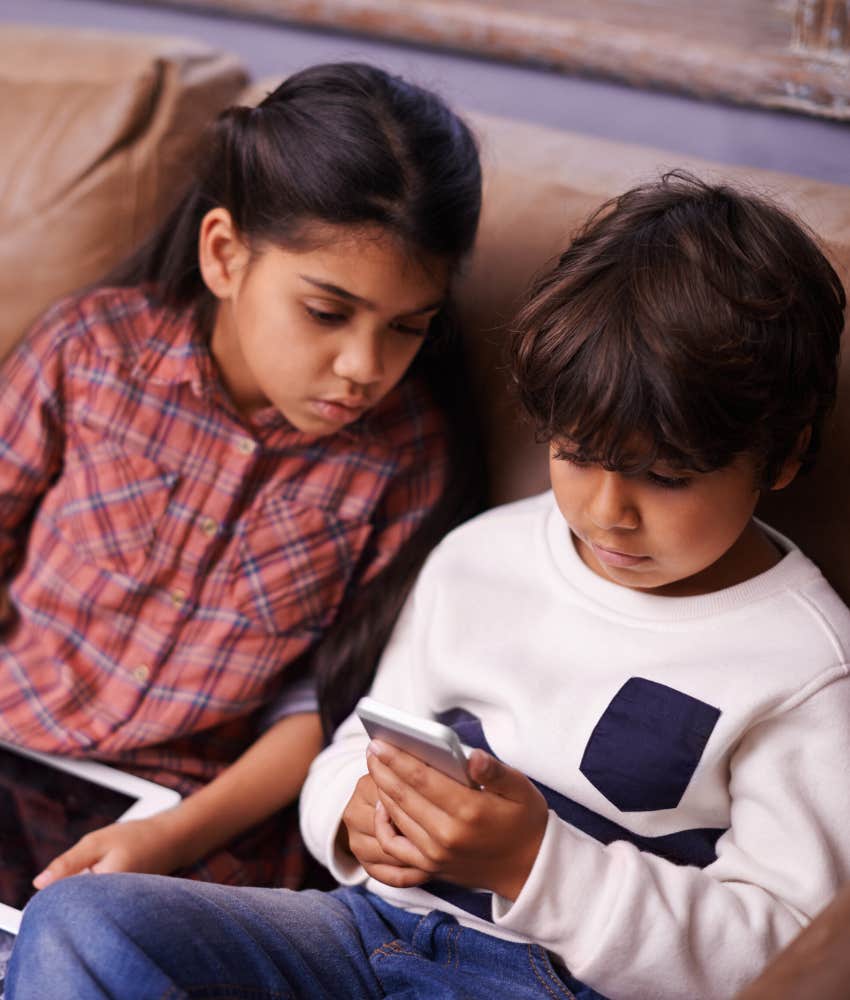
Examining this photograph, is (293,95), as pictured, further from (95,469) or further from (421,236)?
(95,469)

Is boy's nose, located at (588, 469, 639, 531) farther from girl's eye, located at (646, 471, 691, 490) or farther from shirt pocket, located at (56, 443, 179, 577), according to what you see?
shirt pocket, located at (56, 443, 179, 577)

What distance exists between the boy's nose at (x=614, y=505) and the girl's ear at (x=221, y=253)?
1.51 feet

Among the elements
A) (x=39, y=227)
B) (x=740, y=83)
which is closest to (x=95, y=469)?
(x=39, y=227)

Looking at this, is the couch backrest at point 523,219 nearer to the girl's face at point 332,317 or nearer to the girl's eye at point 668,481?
the girl's face at point 332,317

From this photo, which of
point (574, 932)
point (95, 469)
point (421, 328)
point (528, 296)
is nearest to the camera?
point (574, 932)

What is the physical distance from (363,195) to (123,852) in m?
0.61

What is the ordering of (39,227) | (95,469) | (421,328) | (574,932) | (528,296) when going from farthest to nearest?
(39,227), (95,469), (421,328), (528,296), (574,932)

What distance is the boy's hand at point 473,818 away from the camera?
2.77ft

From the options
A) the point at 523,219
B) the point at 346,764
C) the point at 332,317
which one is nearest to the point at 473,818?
the point at 346,764

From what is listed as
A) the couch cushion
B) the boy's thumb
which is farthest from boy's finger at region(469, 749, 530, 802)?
the couch cushion

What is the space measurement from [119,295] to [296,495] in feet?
A: 0.98

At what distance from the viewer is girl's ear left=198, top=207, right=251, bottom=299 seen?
3.79 feet

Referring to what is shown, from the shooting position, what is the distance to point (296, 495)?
1204 millimetres

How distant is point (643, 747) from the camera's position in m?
0.90
